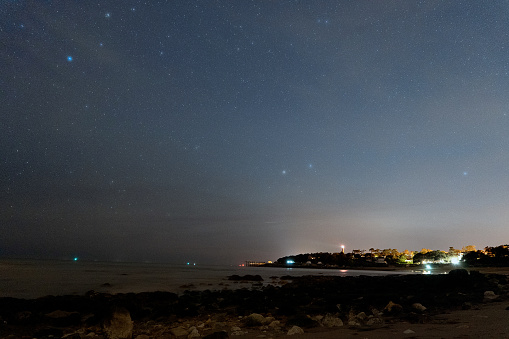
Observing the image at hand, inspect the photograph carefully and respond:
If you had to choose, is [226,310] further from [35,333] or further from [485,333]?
[485,333]

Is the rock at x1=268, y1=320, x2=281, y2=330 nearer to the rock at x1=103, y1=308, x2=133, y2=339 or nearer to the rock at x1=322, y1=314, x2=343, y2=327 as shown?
the rock at x1=322, y1=314, x2=343, y2=327

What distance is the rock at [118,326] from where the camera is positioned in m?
6.86

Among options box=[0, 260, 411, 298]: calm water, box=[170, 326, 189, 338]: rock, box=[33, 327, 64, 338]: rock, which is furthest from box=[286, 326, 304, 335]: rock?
box=[0, 260, 411, 298]: calm water

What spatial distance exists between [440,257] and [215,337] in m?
Result: 120

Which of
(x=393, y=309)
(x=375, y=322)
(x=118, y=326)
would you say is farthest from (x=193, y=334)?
(x=393, y=309)

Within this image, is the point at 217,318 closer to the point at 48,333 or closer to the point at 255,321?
the point at 255,321

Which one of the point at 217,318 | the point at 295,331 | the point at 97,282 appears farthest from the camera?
the point at 97,282

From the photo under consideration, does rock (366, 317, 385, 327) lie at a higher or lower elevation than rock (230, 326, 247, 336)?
higher

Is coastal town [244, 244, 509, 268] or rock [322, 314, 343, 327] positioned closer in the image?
rock [322, 314, 343, 327]

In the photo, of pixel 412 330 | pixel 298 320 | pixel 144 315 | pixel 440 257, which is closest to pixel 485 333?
pixel 412 330

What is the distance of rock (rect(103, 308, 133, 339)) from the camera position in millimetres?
6863

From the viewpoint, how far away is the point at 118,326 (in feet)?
22.9

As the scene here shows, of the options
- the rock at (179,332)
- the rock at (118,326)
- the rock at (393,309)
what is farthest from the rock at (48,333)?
the rock at (393,309)

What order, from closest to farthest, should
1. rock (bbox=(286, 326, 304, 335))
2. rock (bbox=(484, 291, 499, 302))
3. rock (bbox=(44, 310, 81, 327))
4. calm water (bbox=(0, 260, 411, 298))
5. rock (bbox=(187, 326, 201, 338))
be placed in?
rock (bbox=(286, 326, 304, 335)), rock (bbox=(187, 326, 201, 338)), rock (bbox=(44, 310, 81, 327)), rock (bbox=(484, 291, 499, 302)), calm water (bbox=(0, 260, 411, 298))
